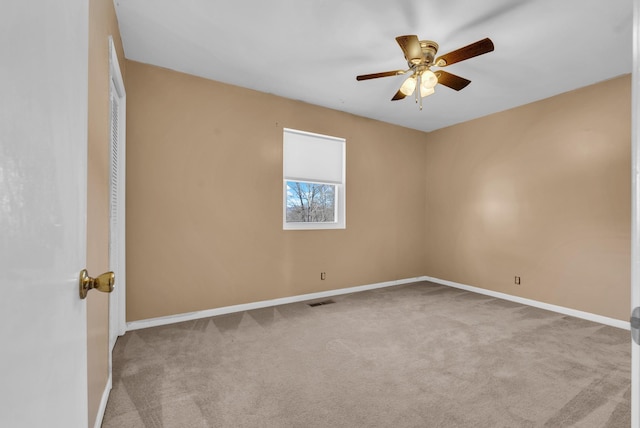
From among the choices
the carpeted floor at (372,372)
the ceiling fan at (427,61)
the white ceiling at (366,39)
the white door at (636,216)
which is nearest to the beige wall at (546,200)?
the white ceiling at (366,39)

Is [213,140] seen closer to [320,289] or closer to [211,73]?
[211,73]

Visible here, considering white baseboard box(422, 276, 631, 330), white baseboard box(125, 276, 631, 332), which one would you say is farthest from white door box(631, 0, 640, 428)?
white baseboard box(422, 276, 631, 330)

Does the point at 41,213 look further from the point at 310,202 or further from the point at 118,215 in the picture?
the point at 310,202

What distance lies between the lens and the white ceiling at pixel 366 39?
2348mm

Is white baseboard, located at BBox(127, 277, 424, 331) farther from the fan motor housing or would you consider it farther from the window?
the fan motor housing

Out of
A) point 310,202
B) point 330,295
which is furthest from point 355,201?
point 330,295

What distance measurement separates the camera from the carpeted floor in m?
1.84

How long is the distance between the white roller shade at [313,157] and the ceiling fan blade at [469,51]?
2.15 m

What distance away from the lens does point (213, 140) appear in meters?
3.57

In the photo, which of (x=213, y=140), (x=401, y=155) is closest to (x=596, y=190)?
(x=401, y=155)

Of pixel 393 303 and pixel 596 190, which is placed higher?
pixel 596 190

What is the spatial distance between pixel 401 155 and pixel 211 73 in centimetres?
331

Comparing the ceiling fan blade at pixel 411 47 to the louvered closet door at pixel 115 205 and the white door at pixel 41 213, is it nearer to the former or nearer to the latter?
the white door at pixel 41 213

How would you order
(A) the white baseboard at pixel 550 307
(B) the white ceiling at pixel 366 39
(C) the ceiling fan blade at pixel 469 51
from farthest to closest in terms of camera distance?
(A) the white baseboard at pixel 550 307 → (B) the white ceiling at pixel 366 39 → (C) the ceiling fan blade at pixel 469 51
